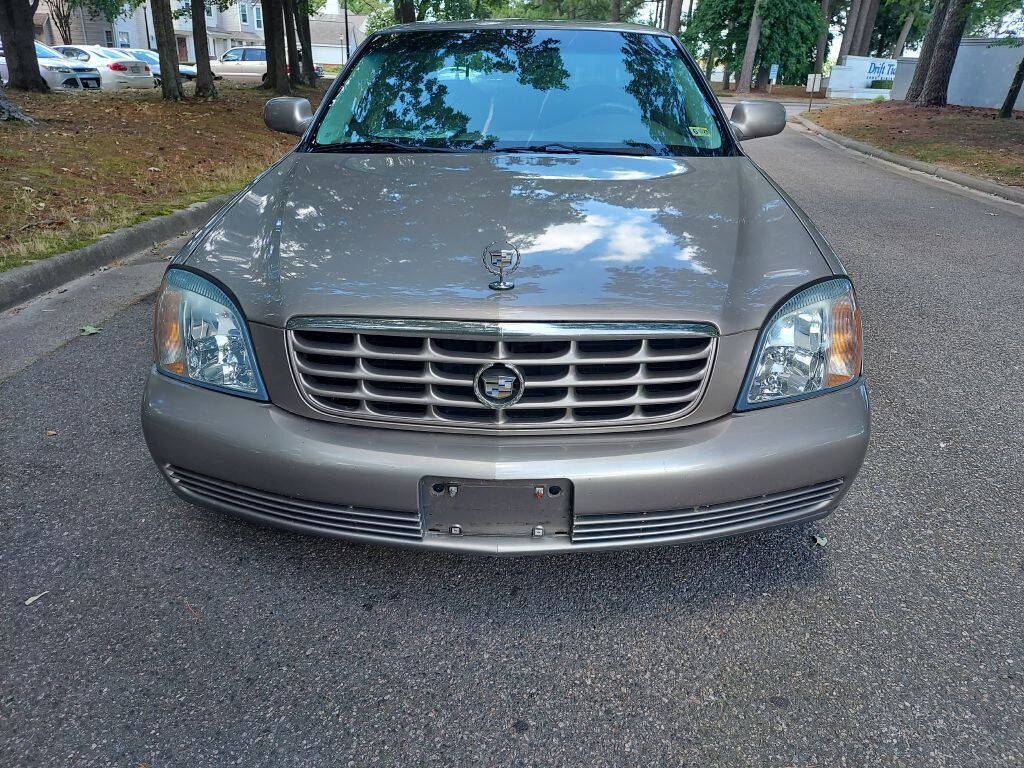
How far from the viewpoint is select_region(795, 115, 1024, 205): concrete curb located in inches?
367

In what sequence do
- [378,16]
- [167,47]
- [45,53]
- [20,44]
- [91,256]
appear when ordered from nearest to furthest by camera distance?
[91,256] → [20,44] → [167,47] → [45,53] → [378,16]

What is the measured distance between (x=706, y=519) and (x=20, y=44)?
16867 millimetres

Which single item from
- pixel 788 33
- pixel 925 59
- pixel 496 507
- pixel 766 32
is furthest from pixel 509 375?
pixel 788 33

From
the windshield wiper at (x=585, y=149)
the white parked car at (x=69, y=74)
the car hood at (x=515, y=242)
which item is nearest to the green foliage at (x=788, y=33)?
the white parked car at (x=69, y=74)

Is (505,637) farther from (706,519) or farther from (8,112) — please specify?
(8,112)

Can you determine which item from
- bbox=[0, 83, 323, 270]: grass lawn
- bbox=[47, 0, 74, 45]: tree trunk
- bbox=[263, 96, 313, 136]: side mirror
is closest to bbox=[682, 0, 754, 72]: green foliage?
bbox=[47, 0, 74, 45]: tree trunk

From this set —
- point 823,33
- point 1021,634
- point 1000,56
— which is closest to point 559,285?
point 1021,634

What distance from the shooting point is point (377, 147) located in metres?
3.06

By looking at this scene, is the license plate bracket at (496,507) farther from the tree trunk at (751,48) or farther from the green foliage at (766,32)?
the green foliage at (766,32)

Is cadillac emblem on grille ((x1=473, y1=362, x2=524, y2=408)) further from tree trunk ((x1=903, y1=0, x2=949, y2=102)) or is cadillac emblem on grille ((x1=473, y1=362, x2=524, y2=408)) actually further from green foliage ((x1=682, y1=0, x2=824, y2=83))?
green foliage ((x1=682, y1=0, x2=824, y2=83))

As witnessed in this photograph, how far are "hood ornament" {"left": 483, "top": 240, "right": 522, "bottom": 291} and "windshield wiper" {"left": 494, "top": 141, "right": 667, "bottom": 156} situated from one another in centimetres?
94

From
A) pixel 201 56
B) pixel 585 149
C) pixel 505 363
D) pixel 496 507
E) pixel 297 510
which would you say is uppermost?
pixel 585 149

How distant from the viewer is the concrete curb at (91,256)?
477 centimetres

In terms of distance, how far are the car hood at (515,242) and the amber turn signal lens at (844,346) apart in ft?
0.42
